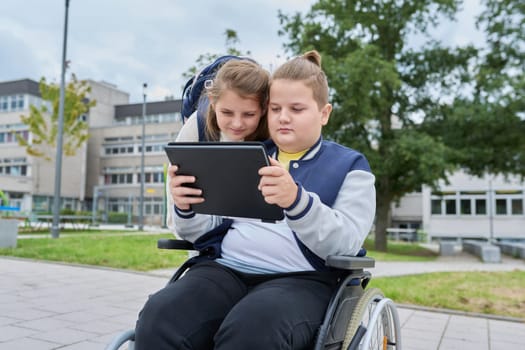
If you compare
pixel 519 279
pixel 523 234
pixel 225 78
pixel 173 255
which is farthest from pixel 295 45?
pixel 523 234

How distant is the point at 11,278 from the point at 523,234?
1273 inches

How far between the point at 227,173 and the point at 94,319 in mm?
3360

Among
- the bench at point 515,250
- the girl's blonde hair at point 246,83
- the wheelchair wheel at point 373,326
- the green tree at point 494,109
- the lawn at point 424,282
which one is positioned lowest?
the bench at point 515,250

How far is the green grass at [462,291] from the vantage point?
19.3 ft

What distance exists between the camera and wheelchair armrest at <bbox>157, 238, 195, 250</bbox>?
220 cm

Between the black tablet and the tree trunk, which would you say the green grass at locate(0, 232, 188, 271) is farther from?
the tree trunk

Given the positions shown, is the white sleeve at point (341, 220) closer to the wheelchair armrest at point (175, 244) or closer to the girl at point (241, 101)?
the girl at point (241, 101)

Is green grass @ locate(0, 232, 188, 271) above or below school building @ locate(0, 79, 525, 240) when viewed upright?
below

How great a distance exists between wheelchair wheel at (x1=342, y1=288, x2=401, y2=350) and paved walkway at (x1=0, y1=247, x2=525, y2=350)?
5.87 ft

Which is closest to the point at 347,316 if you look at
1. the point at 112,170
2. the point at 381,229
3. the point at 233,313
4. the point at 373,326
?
the point at 373,326

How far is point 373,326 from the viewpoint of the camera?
182 cm

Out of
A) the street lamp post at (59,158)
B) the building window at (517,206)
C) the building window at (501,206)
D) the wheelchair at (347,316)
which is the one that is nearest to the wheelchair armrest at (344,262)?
the wheelchair at (347,316)

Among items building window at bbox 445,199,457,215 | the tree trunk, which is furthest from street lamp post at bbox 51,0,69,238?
building window at bbox 445,199,457,215

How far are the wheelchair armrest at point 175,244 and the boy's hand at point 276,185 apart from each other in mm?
733
